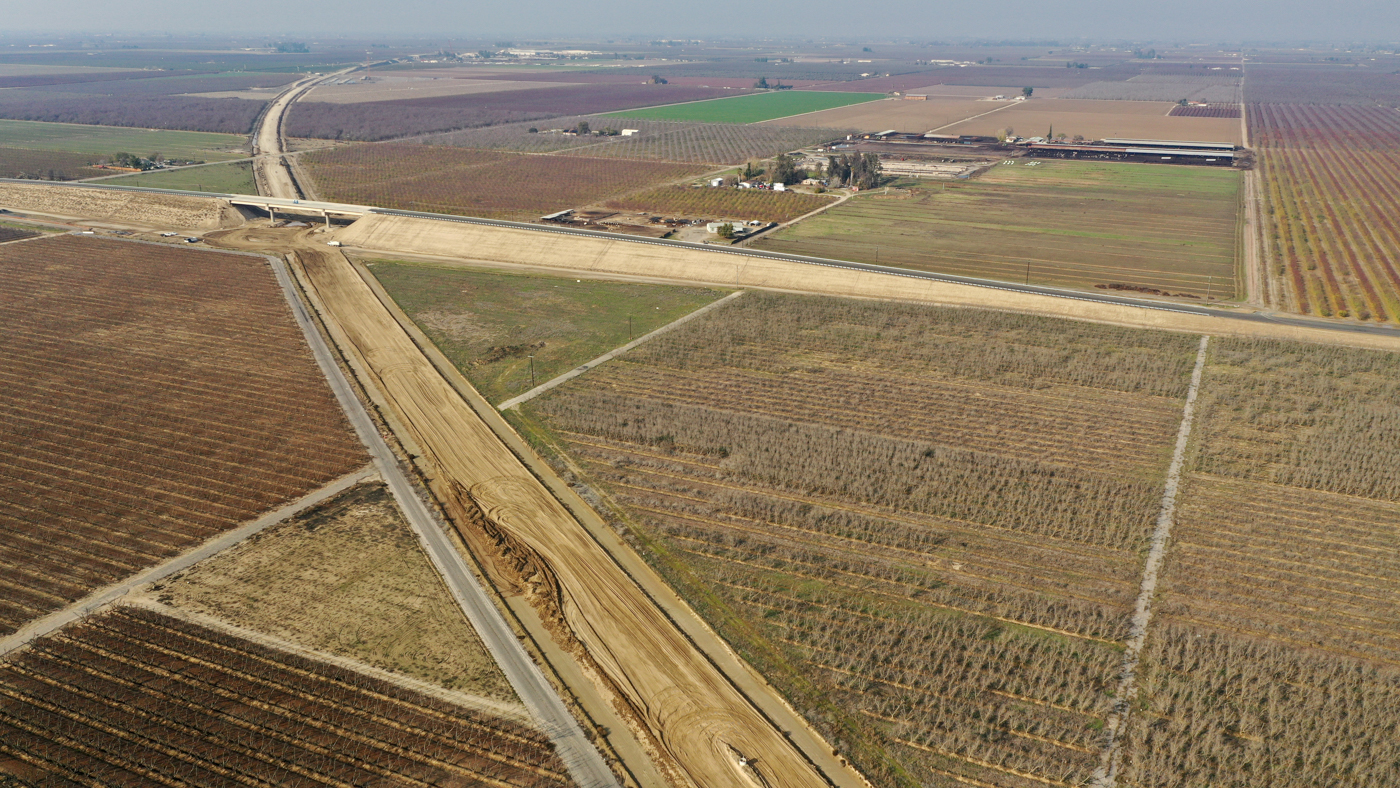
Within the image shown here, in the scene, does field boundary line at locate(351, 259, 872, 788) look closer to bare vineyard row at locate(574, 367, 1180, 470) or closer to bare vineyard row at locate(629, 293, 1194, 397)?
bare vineyard row at locate(574, 367, 1180, 470)

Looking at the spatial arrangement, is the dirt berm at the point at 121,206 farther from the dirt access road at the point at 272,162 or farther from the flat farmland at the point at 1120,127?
the flat farmland at the point at 1120,127

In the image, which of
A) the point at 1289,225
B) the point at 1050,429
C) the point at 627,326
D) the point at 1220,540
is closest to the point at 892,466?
the point at 1050,429

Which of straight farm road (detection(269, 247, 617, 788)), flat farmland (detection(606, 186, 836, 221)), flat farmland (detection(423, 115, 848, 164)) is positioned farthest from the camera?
flat farmland (detection(423, 115, 848, 164))

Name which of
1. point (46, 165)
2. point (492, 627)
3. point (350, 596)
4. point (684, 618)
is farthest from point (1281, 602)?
point (46, 165)

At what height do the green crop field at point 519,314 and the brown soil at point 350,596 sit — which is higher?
the green crop field at point 519,314

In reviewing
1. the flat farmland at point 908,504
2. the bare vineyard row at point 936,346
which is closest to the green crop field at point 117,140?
the bare vineyard row at point 936,346

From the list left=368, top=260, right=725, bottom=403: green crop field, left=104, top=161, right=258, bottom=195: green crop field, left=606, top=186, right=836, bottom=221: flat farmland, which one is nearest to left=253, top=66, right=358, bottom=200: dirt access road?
left=104, top=161, right=258, bottom=195: green crop field
